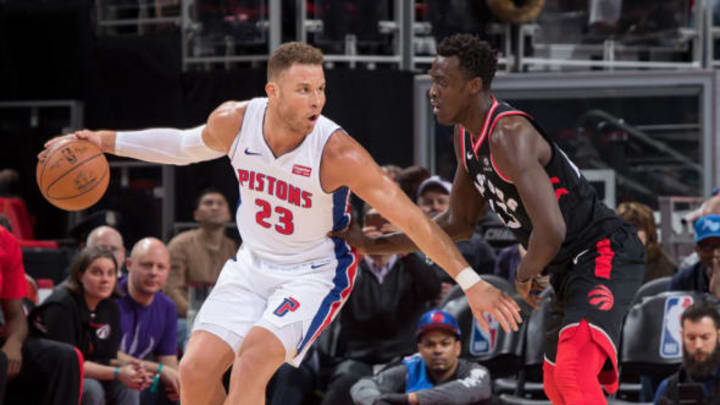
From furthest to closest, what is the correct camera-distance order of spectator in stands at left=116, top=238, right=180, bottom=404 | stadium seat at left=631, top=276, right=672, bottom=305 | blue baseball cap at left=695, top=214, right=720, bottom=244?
stadium seat at left=631, top=276, right=672, bottom=305
spectator in stands at left=116, top=238, right=180, bottom=404
blue baseball cap at left=695, top=214, right=720, bottom=244

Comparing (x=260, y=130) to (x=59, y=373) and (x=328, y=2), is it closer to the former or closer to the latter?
(x=59, y=373)

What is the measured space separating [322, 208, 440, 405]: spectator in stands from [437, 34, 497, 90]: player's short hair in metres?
2.74

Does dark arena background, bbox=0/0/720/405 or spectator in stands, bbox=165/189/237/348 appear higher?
dark arena background, bbox=0/0/720/405

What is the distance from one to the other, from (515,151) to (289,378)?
10.6ft

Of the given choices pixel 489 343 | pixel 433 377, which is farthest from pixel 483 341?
pixel 433 377

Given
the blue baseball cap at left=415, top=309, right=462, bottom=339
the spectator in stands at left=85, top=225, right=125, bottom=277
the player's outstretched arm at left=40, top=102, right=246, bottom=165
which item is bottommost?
the blue baseball cap at left=415, top=309, right=462, bottom=339

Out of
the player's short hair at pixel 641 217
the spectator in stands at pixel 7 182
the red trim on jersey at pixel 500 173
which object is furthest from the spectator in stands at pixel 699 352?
the spectator in stands at pixel 7 182

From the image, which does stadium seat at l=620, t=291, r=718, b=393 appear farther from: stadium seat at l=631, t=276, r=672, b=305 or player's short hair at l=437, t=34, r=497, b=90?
player's short hair at l=437, t=34, r=497, b=90

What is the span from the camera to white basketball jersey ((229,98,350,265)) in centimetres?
514

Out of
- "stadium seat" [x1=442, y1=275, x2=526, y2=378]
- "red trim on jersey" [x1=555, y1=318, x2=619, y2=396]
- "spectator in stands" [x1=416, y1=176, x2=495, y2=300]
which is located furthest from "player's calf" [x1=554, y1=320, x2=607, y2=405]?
"spectator in stands" [x1=416, y1=176, x2=495, y2=300]

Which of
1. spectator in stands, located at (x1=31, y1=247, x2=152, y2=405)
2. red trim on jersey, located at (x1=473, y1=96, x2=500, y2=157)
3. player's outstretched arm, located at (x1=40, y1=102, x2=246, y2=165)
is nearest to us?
red trim on jersey, located at (x1=473, y1=96, x2=500, y2=157)

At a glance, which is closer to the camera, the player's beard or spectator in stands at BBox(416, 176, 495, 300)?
the player's beard

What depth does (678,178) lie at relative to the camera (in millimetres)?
10609

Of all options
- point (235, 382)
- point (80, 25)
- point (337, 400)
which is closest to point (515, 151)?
point (235, 382)
